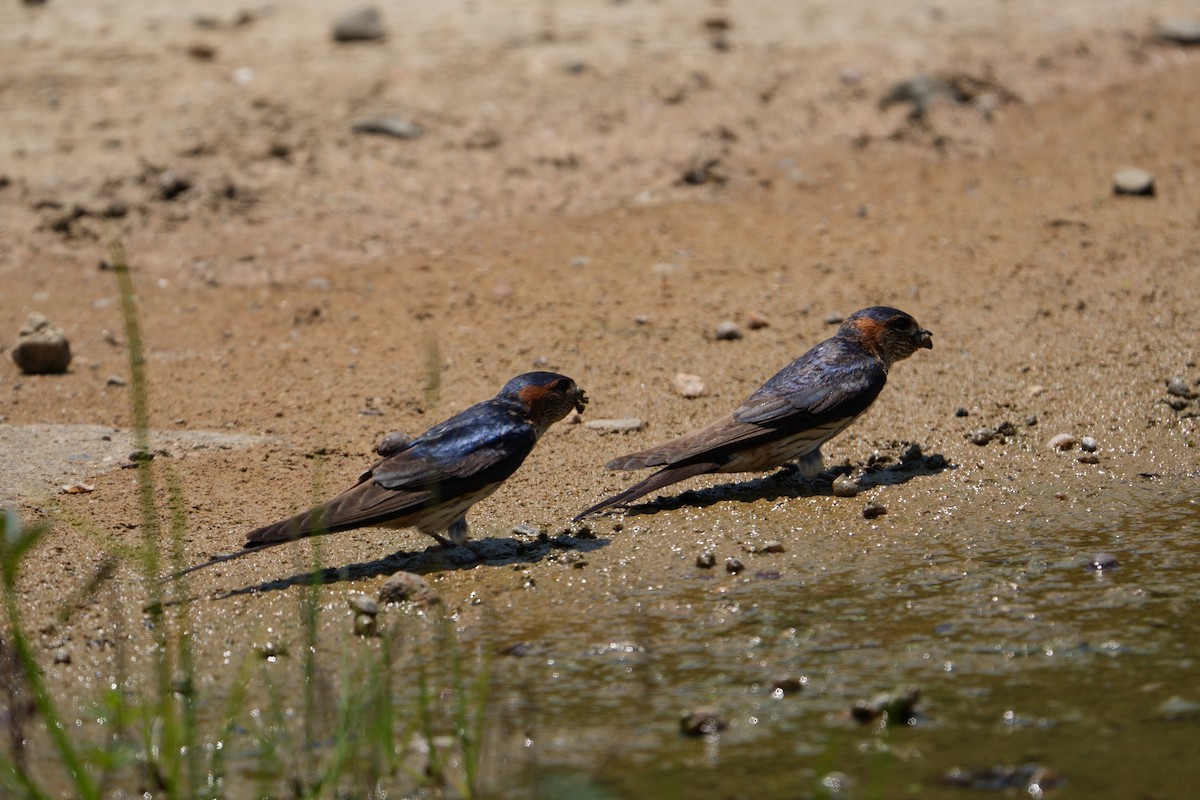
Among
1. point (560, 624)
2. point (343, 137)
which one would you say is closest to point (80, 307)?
point (343, 137)

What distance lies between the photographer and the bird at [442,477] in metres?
5.46

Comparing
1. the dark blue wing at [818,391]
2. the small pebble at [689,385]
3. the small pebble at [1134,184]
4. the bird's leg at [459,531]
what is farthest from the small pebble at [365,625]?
the small pebble at [1134,184]

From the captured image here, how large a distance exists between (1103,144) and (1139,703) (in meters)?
6.64

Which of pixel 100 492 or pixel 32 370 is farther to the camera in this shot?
pixel 32 370

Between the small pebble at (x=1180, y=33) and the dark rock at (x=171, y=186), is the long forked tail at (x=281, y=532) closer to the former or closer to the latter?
the dark rock at (x=171, y=186)

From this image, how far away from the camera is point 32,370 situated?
25.8 ft

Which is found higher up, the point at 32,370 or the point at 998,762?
the point at 998,762

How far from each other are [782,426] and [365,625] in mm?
1978

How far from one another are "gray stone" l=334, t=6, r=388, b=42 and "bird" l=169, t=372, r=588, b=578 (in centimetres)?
597

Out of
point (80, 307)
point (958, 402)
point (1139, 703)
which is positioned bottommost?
point (80, 307)

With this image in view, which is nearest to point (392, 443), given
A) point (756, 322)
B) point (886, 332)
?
→ point (886, 332)

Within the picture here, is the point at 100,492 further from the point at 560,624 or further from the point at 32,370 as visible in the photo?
the point at 560,624

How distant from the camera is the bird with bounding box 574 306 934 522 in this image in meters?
6.11

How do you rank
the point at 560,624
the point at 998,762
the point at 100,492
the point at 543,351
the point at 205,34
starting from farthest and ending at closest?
the point at 205,34, the point at 543,351, the point at 100,492, the point at 560,624, the point at 998,762
